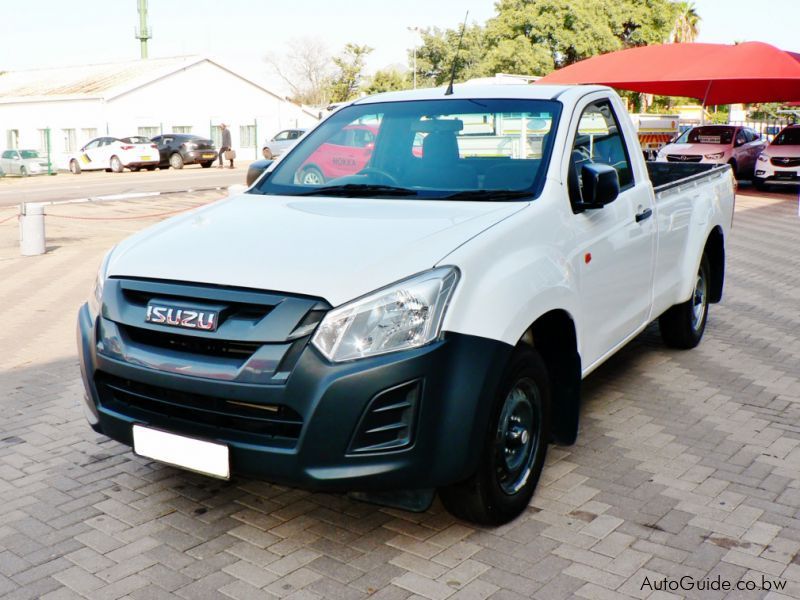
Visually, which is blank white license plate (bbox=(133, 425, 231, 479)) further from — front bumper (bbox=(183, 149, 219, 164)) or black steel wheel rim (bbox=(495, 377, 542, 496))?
front bumper (bbox=(183, 149, 219, 164))

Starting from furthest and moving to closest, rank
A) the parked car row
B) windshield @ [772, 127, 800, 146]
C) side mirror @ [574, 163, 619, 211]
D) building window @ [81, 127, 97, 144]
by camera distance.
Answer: building window @ [81, 127, 97, 144] → windshield @ [772, 127, 800, 146] → the parked car row → side mirror @ [574, 163, 619, 211]

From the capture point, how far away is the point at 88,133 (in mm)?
43188

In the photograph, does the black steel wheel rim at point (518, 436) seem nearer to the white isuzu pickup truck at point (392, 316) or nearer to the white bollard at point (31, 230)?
the white isuzu pickup truck at point (392, 316)

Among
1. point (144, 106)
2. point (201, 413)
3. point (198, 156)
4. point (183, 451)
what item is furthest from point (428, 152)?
point (144, 106)

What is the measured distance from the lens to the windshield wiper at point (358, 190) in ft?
13.4

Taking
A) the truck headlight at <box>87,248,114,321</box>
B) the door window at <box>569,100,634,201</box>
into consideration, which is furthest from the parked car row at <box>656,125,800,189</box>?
the truck headlight at <box>87,248,114,321</box>

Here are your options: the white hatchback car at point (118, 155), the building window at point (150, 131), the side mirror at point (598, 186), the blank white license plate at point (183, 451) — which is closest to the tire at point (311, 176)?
the side mirror at point (598, 186)

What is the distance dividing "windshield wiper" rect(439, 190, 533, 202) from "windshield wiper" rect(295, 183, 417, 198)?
219 millimetres

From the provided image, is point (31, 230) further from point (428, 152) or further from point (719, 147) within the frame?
point (719, 147)

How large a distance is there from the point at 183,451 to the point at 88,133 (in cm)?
4346

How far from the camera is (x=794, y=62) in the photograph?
2161cm

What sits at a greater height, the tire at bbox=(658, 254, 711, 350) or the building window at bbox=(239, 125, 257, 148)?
the building window at bbox=(239, 125, 257, 148)

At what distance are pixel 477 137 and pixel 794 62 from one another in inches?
797

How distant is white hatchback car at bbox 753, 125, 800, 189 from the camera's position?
21.2 m
